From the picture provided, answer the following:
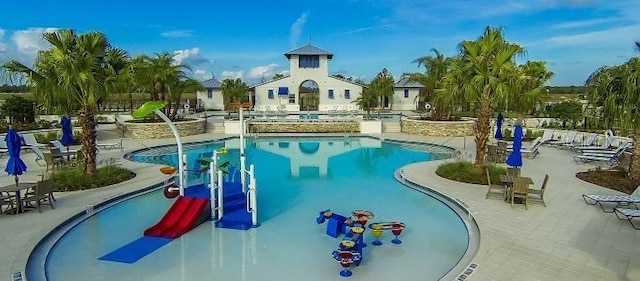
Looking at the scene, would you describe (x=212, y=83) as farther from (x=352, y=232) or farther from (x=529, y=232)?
(x=529, y=232)

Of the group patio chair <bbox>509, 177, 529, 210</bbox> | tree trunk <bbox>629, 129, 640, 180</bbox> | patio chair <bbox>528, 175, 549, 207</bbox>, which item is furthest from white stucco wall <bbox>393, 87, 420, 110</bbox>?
patio chair <bbox>509, 177, 529, 210</bbox>

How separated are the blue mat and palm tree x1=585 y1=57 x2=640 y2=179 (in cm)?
1083

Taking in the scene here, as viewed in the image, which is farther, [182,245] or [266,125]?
[266,125]

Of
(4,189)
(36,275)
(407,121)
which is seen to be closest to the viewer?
(36,275)

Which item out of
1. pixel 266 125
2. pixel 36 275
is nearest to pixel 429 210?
pixel 36 275

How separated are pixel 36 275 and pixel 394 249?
564cm

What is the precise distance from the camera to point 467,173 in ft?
39.3

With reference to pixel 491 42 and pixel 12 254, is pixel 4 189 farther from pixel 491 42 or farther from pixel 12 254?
pixel 491 42

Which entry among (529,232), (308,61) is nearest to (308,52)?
(308,61)

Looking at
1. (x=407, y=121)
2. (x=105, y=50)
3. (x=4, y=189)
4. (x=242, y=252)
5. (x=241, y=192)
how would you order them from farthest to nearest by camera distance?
(x=407, y=121)
(x=105, y=50)
(x=241, y=192)
(x=4, y=189)
(x=242, y=252)

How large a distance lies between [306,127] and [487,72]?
51.2ft

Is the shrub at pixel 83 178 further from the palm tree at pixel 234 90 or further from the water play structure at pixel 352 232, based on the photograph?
the palm tree at pixel 234 90

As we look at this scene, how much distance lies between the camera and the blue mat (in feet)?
22.0

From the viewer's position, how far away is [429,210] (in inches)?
376
